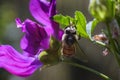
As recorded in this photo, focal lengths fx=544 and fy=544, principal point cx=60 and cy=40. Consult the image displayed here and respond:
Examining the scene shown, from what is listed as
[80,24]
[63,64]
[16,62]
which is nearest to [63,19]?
[80,24]

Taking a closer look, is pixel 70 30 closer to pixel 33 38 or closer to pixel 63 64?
pixel 33 38

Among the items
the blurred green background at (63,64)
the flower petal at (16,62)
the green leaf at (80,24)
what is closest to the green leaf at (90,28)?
the green leaf at (80,24)

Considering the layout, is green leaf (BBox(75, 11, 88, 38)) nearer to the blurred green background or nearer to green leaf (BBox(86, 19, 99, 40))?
green leaf (BBox(86, 19, 99, 40))

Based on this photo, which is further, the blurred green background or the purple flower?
the blurred green background

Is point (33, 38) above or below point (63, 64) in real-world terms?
above

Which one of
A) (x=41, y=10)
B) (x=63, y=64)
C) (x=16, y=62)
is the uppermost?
(x=41, y=10)

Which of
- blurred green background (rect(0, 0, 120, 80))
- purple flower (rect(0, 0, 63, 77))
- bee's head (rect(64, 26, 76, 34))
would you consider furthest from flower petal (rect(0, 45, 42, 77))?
blurred green background (rect(0, 0, 120, 80))

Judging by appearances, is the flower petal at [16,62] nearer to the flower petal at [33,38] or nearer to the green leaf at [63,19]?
the flower petal at [33,38]
